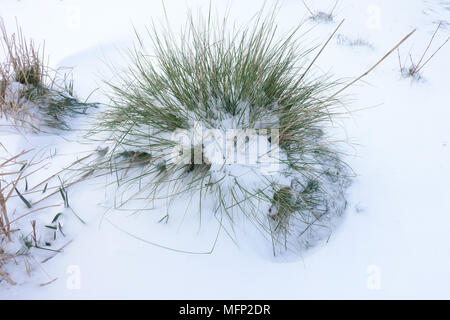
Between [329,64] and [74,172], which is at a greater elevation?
[329,64]

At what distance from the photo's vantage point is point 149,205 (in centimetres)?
112

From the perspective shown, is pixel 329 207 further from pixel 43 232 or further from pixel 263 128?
pixel 43 232

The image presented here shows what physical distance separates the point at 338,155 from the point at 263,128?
43 centimetres

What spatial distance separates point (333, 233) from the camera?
1.16m

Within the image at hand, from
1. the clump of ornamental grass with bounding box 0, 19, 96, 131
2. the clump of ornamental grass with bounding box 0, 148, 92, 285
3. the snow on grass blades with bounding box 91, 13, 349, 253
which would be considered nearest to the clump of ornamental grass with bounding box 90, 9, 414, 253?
the snow on grass blades with bounding box 91, 13, 349, 253

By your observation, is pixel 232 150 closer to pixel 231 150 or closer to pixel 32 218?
pixel 231 150

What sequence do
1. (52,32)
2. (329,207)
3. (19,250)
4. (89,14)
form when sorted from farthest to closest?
(89,14) → (52,32) → (329,207) → (19,250)

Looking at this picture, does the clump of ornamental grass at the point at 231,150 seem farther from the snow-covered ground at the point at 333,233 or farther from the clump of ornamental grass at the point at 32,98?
the clump of ornamental grass at the point at 32,98

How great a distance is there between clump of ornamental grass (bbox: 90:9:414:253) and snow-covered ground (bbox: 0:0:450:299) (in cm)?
8

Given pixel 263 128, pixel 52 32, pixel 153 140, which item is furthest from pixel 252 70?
pixel 52 32

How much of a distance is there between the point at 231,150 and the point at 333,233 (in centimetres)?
49

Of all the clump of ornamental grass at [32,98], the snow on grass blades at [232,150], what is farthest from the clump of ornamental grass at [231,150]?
the clump of ornamental grass at [32,98]

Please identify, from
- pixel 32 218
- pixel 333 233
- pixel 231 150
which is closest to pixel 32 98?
pixel 32 218

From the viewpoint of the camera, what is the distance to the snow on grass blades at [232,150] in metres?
1.13
